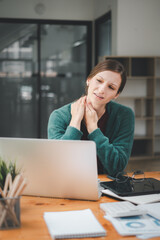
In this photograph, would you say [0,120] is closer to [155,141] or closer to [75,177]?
[155,141]

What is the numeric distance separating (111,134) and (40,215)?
3.37 feet

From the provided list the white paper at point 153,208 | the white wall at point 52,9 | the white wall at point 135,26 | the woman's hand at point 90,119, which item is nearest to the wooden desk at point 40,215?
the white paper at point 153,208

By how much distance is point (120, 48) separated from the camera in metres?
5.41

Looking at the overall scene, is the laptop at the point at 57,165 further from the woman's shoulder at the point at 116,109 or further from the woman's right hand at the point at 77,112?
the woman's shoulder at the point at 116,109

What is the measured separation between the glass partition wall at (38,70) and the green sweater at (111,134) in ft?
13.6

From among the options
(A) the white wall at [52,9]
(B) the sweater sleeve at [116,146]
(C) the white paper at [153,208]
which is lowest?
(C) the white paper at [153,208]

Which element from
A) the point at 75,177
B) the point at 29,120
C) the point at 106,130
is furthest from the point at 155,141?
the point at 75,177

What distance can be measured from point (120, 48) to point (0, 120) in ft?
8.41

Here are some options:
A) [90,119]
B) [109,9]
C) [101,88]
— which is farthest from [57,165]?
[109,9]

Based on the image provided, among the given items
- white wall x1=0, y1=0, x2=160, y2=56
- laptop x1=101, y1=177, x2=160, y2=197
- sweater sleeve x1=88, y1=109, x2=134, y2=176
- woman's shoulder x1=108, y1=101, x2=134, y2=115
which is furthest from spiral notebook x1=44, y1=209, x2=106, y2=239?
white wall x1=0, y1=0, x2=160, y2=56

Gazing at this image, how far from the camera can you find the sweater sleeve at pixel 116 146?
190 centimetres

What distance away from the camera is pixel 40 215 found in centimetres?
125

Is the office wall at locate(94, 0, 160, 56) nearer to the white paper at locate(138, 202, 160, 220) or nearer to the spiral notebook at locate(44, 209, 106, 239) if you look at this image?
the white paper at locate(138, 202, 160, 220)

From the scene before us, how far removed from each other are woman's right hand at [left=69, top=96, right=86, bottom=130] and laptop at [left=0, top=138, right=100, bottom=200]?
0.59 metres
